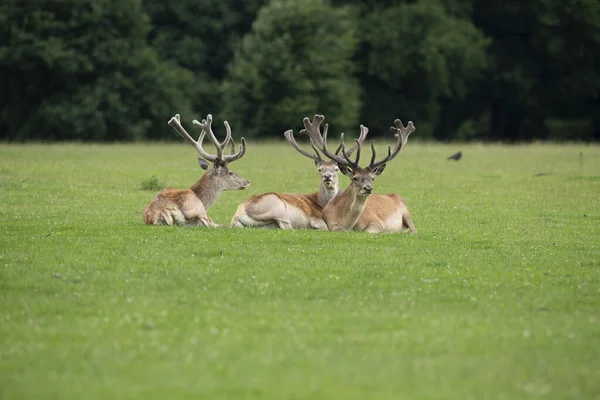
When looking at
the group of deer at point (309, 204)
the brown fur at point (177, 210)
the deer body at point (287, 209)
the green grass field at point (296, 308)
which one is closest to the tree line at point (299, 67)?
the green grass field at point (296, 308)

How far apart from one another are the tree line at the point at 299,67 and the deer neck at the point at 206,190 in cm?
3159

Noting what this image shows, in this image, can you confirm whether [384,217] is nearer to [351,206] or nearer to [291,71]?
[351,206]

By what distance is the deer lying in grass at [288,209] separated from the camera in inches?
580

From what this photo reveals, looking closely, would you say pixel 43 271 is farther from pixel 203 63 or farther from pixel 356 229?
pixel 203 63

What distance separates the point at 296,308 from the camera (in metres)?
9.11

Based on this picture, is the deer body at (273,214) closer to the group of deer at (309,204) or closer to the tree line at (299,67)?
the group of deer at (309,204)

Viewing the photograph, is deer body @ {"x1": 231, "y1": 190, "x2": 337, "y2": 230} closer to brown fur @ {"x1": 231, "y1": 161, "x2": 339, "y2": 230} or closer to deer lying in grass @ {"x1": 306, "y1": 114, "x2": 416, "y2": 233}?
brown fur @ {"x1": 231, "y1": 161, "x2": 339, "y2": 230}

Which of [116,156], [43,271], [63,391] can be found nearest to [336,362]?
[63,391]

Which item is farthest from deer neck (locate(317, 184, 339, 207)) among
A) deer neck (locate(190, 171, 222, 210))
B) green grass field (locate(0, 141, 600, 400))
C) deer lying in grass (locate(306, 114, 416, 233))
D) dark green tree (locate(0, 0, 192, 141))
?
dark green tree (locate(0, 0, 192, 141))

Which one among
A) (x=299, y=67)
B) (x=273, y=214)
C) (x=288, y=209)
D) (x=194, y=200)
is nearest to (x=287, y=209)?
(x=288, y=209)

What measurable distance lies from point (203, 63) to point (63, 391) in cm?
5060

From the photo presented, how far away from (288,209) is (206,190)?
4.39 ft

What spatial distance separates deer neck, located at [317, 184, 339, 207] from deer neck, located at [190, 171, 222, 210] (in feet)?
5.08

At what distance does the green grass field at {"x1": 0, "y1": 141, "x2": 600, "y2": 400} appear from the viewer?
6832 mm
